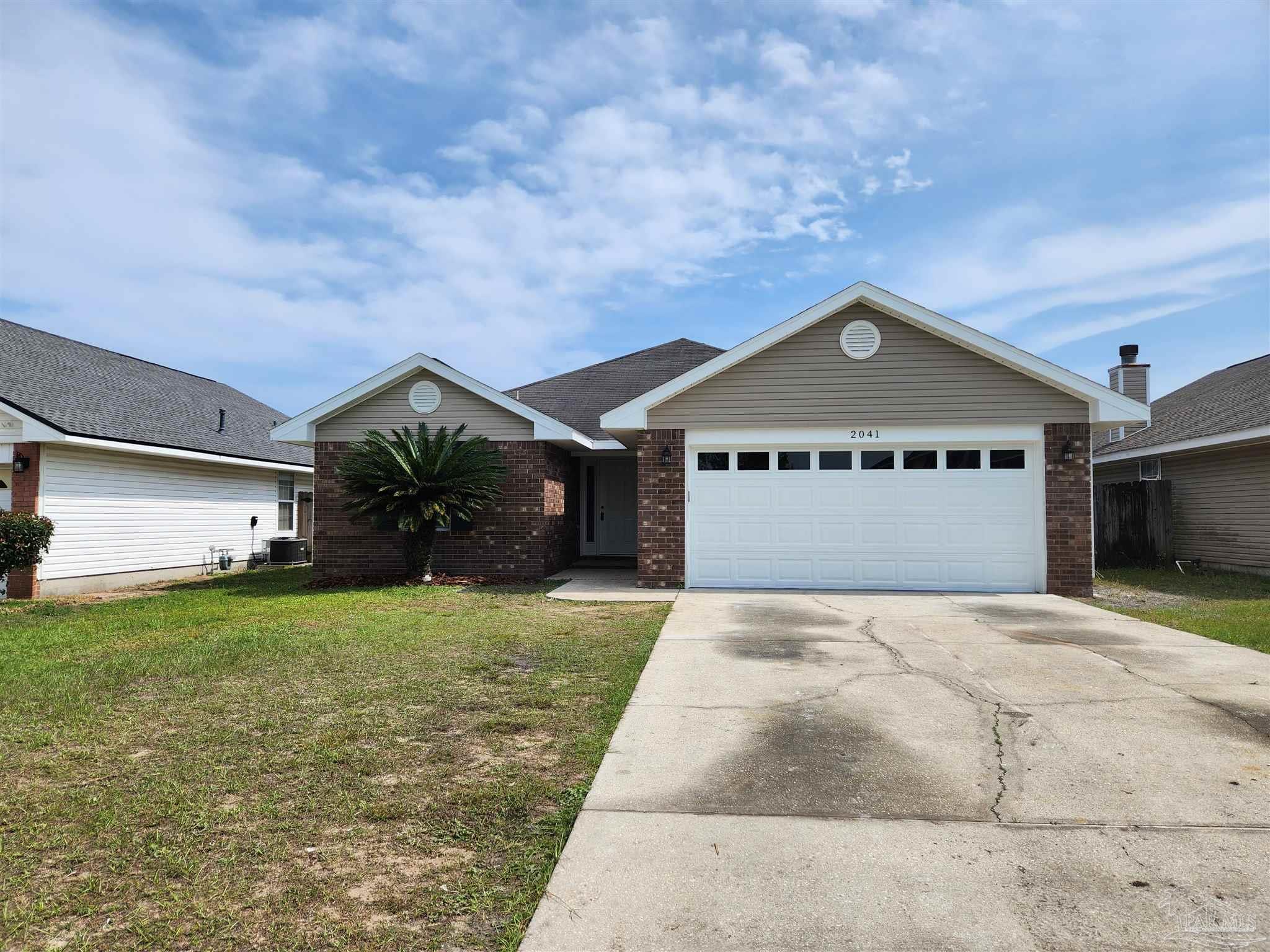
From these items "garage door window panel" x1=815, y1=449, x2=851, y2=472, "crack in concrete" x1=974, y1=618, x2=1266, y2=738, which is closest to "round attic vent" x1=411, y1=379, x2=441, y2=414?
"garage door window panel" x1=815, y1=449, x2=851, y2=472

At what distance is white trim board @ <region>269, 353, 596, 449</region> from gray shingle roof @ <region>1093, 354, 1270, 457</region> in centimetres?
1214

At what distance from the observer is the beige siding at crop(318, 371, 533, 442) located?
13539 millimetres

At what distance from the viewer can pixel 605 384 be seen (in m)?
18.7

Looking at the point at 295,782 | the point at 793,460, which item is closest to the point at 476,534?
the point at 793,460

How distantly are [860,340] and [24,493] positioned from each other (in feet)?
44.9

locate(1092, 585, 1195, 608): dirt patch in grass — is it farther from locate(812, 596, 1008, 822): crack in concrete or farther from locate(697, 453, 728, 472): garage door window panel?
locate(697, 453, 728, 472): garage door window panel

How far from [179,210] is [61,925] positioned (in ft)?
42.2

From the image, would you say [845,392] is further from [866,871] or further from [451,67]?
[866,871]

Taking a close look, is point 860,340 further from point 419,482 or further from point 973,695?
point 419,482

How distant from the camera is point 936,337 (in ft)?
37.4

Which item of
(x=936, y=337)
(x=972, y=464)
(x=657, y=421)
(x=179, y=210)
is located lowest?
(x=972, y=464)

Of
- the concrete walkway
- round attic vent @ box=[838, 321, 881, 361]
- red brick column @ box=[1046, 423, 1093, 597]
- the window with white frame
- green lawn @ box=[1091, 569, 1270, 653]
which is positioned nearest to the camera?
green lawn @ box=[1091, 569, 1270, 653]

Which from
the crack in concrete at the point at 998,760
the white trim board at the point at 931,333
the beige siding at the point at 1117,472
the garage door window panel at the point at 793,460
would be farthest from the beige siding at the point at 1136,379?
the crack in concrete at the point at 998,760

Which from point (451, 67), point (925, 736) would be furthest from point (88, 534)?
point (925, 736)
